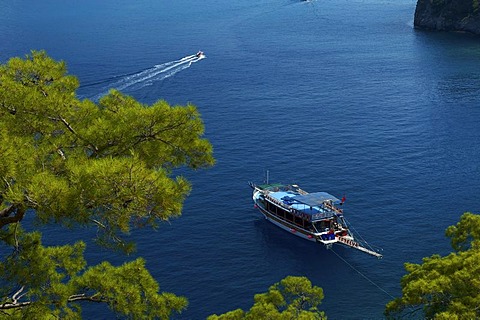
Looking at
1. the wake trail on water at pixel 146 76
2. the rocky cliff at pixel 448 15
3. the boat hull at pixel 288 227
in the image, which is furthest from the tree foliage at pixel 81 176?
the rocky cliff at pixel 448 15

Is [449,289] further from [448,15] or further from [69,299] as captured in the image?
[448,15]

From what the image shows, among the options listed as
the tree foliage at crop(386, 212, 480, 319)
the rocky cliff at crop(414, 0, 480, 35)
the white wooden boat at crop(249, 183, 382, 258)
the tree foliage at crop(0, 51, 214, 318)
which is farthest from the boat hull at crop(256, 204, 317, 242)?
the rocky cliff at crop(414, 0, 480, 35)

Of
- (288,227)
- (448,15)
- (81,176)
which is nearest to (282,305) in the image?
(81,176)

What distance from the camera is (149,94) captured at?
370ft

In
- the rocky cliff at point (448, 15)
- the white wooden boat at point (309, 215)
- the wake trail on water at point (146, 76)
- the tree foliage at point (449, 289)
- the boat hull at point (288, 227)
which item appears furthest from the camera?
the rocky cliff at point (448, 15)

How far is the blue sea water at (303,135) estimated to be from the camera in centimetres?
6209

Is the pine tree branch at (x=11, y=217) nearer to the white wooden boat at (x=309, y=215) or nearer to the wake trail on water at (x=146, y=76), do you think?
the white wooden boat at (x=309, y=215)

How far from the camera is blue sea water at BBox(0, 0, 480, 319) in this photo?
6209cm

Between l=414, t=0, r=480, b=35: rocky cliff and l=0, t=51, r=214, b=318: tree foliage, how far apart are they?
174 metres

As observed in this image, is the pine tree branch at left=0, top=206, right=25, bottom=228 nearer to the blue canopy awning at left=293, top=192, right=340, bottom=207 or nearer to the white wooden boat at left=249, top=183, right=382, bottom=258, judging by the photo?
the white wooden boat at left=249, top=183, right=382, bottom=258

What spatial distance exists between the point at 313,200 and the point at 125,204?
183 ft

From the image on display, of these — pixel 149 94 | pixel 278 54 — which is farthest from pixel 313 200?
A: pixel 278 54

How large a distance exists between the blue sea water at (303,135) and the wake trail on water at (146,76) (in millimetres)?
636

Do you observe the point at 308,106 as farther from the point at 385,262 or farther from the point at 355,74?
the point at 385,262
